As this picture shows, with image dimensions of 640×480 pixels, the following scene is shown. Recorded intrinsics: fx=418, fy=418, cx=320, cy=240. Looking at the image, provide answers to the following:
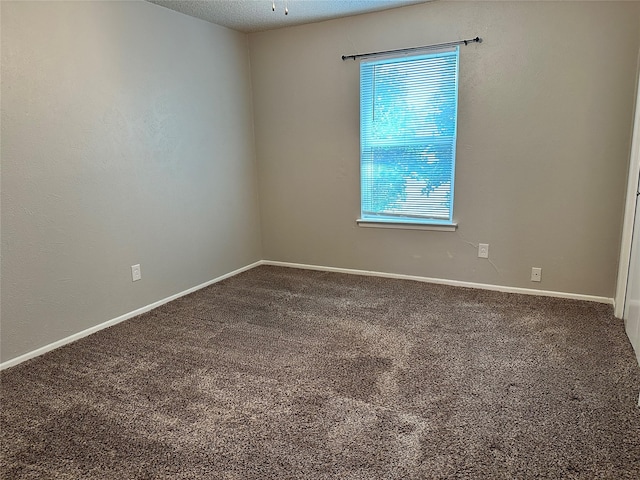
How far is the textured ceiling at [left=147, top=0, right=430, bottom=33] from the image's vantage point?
128 inches

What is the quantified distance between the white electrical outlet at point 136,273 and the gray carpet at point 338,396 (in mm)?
300

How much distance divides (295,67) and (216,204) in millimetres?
1525

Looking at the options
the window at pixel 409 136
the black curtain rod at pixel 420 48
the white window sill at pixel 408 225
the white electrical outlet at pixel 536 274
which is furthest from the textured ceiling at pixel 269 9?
the white electrical outlet at pixel 536 274

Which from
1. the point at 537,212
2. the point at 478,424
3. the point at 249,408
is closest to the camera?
the point at 478,424

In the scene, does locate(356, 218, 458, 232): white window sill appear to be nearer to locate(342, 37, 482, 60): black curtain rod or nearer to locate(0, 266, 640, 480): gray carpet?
locate(0, 266, 640, 480): gray carpet

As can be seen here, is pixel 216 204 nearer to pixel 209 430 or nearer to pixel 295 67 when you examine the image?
pixel 295 67

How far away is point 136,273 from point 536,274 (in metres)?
3.19

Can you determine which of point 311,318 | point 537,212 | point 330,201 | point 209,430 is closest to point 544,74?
point 537,212

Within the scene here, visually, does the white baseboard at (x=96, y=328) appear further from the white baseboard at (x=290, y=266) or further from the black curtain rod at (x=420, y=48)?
the black curtain rod at (x=420, y=48)

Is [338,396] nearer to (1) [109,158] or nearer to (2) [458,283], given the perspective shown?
(2) [458,283]

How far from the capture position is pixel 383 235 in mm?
3969

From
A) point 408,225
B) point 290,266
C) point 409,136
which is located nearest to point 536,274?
point 408,225

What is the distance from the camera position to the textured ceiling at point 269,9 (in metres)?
3.25

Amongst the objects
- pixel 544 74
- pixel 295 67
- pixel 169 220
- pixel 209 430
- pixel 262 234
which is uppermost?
pixel 295 67
